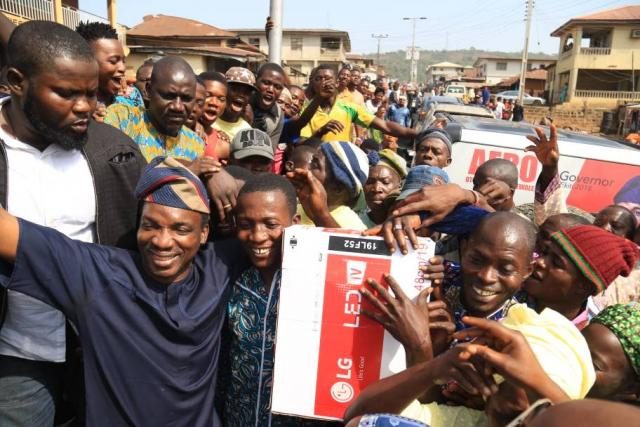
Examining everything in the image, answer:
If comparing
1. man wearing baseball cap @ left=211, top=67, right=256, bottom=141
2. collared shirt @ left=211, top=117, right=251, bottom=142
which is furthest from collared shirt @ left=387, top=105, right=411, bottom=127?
collared shirt @ left=211, top=117, right=251, bottom=142

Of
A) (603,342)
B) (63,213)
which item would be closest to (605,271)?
(603,342)

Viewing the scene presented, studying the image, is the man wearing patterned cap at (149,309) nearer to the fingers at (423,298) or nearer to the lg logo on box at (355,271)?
the lg logo on box at (355,271)

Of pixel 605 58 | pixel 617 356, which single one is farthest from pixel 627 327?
pixel 605 58

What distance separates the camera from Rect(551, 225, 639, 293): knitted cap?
204 cm

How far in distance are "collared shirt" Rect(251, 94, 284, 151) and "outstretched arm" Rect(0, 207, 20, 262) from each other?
3.36 m

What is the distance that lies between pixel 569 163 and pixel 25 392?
4.65 m

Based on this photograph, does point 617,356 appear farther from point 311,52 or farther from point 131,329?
point 311,52

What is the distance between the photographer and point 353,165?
108 inches

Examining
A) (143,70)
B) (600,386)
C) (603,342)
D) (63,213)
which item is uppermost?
(143,70)

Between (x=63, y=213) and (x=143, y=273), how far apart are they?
1.46 ft

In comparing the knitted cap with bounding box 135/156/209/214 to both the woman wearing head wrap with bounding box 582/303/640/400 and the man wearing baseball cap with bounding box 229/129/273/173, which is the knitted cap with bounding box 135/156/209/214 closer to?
the man wearing baseball cap with bounding box 229/129/273/173

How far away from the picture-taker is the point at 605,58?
1457 inches

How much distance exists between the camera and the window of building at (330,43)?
51.0 metres

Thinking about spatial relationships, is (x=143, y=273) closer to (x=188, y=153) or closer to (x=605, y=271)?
(x=188, y=153)
